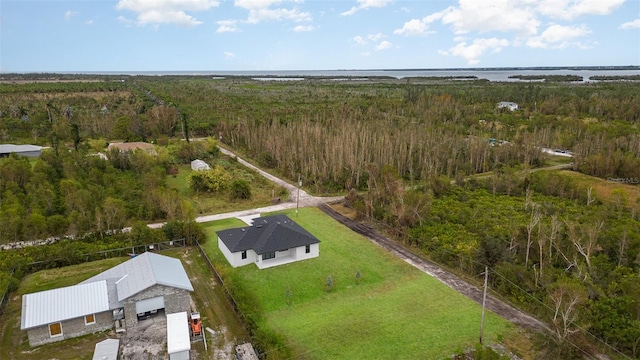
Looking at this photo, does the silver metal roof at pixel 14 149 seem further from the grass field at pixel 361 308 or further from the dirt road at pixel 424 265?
the grass field at pixel 361 308

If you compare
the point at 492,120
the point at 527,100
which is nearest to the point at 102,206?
the point at 492,120

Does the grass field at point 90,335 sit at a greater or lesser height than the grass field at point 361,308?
greater

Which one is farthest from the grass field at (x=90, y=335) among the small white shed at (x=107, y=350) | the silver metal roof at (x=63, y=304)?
the silver metal roof at (x=63, y=304)

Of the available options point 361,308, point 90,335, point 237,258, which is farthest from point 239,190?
point 90,335

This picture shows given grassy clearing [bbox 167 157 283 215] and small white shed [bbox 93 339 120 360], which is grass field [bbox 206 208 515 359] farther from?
grassy clearing [bbox 167 157 283 215]

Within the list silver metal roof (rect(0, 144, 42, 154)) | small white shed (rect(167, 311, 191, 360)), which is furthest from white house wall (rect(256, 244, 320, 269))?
silver metal roof (rect(0, 144, 42, 154))

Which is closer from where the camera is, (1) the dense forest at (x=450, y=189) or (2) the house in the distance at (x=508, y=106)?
(1) the dense forest at (x=450, y=189)
